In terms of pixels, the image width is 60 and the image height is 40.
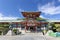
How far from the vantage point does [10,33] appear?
3331 centimetres

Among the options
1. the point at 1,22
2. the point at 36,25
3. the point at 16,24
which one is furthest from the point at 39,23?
the point at 1,22

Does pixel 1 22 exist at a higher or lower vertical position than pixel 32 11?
lower

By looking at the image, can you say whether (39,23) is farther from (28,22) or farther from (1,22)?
(1,22)

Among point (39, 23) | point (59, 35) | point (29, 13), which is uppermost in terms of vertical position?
point (29, 13)

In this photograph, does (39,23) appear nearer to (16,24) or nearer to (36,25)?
(36,25)

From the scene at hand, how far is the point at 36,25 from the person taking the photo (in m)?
47.4

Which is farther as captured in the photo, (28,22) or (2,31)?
(28,22)

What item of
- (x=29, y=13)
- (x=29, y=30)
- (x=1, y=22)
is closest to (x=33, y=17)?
(x=29, y=13)

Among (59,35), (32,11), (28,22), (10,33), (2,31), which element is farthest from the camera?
(32,11)

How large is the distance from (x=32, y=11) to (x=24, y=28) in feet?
21.8

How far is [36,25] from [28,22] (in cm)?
284

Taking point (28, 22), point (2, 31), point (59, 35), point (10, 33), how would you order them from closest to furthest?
point (59, 35), point (10, 33), point (2, 31), point (28, 22)

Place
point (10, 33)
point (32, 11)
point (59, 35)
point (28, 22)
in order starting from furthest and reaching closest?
1. point (32, 11)
2. point (28, 22)
3. point (10, 33)
4. point (59, 35)

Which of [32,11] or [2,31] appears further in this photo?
[32,11]
